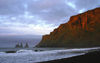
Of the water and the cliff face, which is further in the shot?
the cliff face

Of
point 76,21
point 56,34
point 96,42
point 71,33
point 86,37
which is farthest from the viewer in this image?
point 56,34

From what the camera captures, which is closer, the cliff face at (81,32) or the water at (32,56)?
the water at (32,56)

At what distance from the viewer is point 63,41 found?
71.3 m

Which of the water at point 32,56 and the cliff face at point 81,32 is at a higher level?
the cliff face at point 81,32

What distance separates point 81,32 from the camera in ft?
224

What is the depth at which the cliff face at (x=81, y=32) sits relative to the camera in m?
63.0

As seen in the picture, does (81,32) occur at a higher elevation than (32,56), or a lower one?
higher

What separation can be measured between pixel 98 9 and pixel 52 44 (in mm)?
36861

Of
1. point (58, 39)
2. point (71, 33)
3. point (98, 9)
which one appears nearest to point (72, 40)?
point (71, 33)

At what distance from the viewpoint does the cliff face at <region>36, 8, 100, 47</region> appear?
2481 inches

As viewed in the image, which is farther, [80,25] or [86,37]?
[80,25]

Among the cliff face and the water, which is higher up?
the cliff face

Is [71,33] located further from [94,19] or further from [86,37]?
[94,19]

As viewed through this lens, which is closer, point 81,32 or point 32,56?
point 32,56
